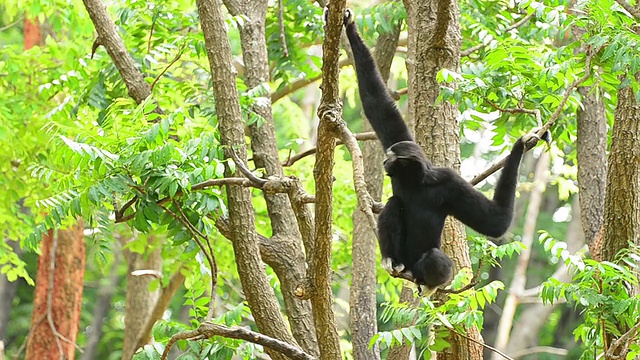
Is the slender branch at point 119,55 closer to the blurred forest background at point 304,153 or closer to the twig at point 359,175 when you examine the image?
the blurred forest background at point 304,153

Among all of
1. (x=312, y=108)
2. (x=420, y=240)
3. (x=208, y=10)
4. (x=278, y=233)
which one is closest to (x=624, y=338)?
(x=420, y=240)

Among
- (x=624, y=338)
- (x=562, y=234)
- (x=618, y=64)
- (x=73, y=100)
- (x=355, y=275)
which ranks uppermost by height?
(x=562, y=234)

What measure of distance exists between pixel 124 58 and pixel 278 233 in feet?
6.92

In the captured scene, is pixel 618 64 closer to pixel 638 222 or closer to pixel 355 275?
pixel 638 222

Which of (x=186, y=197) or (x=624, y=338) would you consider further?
(x=186, y=197)

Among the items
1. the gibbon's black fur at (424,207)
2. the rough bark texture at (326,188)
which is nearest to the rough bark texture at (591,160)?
the gibbon's black fur at (424,207)

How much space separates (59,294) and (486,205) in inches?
395

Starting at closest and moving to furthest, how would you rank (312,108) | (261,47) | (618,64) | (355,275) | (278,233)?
(618,64), (278,233), (261,47), (355,275), (312,108)

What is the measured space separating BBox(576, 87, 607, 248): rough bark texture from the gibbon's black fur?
7.67ft

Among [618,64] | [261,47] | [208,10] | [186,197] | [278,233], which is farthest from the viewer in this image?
[261,47]

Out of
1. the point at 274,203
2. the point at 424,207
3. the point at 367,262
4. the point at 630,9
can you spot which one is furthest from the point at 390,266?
the point at 630,9

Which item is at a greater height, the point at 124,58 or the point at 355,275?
the point at 124,58

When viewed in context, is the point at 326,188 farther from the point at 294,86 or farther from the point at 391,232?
the point at 294,86

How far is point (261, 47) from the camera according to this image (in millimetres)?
7609
